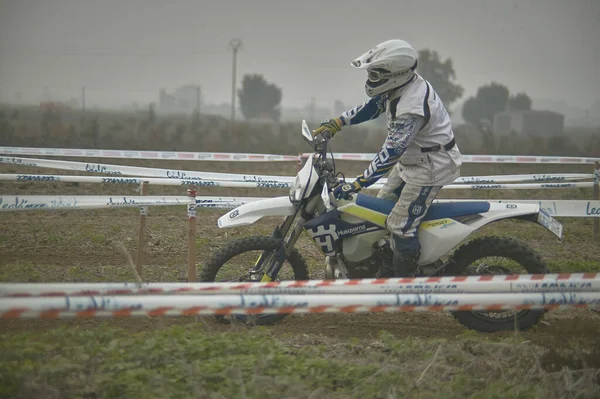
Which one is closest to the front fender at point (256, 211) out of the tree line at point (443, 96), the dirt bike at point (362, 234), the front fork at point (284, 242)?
the dirt bike at point (362, 234)

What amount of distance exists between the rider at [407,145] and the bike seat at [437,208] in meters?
0.10

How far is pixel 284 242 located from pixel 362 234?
64 centimetres

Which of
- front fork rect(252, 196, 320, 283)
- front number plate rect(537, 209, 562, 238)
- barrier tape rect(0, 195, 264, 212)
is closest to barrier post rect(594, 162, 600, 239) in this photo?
front number plate rect(537, 209, 562, 238)

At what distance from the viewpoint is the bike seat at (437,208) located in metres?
5.66

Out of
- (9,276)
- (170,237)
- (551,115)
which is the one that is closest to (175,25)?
(551,115)

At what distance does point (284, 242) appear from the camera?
5719 mm

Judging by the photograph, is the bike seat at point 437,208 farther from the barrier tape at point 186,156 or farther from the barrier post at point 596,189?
the barrier tape at point 186,156

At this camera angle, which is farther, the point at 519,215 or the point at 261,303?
the point at 519,215

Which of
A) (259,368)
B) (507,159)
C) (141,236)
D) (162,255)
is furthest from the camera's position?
(507,159)

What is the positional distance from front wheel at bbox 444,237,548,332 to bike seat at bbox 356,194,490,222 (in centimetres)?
25

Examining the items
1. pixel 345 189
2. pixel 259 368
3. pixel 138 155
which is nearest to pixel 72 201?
pixel 345 189

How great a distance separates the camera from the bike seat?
5.66 meters

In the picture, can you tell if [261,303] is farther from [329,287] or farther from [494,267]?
[494,267]

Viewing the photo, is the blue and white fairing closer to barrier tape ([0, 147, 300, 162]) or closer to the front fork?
the front fork
